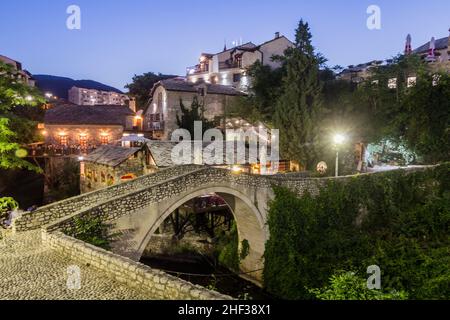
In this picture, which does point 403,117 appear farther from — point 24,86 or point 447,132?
Answer: point 24,86

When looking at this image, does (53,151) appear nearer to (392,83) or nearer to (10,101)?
(10,101)

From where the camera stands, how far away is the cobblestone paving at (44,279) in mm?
6941

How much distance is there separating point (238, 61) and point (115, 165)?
1025 inches

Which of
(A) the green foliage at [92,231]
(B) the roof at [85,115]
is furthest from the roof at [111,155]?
(A) the green foliage at [92,231]

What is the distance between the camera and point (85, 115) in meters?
35.6

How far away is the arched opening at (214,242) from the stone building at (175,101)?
12.1 metres

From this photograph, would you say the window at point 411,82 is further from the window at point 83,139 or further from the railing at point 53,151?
the window at point 83,139

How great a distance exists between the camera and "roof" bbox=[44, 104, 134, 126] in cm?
3406

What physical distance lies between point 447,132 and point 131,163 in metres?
22.4

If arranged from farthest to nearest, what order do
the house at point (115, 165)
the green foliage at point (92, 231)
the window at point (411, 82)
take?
the window at point (411, 82)
the house at point (115, 165)
the green foliage at point (92, 231)

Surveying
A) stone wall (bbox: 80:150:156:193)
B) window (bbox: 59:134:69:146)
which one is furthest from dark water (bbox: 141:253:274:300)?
window (bbox: 59:134:69:146)

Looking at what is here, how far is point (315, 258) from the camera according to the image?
59.6ft
